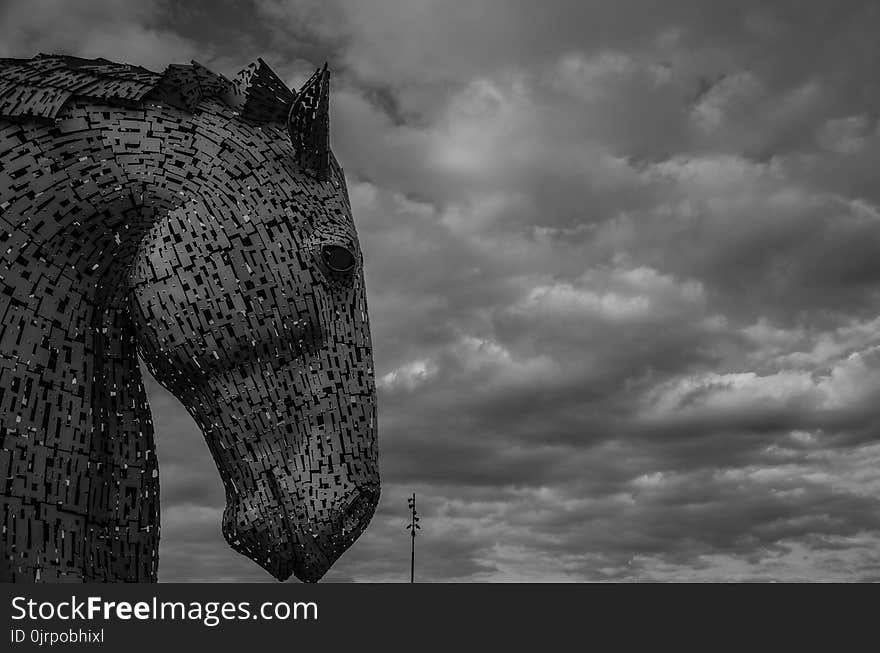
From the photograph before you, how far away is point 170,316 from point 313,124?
1.10 metres

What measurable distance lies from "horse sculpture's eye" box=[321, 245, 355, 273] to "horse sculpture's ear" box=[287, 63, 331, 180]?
1.40 ft

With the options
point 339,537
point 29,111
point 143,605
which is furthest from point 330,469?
point 29,111

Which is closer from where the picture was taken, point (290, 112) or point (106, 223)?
point (106, 223)

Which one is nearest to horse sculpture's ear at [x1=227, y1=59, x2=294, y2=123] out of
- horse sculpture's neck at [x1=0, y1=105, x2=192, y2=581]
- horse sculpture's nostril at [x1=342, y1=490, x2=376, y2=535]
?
horse sculpture's neck at [x1=0, y1=105, x2=192, y2=581]

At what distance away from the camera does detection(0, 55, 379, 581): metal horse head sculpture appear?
375 cm

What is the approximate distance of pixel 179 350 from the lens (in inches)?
154

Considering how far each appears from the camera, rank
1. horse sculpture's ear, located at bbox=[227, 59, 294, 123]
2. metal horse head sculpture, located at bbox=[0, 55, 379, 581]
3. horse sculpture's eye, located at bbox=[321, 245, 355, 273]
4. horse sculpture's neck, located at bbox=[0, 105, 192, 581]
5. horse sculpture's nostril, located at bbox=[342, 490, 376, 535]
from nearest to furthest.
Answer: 1. horse sculpture's neck, located at bbox=[0, 105, 192, 581]
2. metal horse head sculpture, located at bbox=[0, 55, 379, 581]
3. horse sculpture's nostril, located at bbox=[342, 490, 376, 535]
4. horse sculpture's eye, located at bbox=[321, 245, 355, 273]
5. horse sculpture's ear, located at bbox=[227, 59, 294, 123]

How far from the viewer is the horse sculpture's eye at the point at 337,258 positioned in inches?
159

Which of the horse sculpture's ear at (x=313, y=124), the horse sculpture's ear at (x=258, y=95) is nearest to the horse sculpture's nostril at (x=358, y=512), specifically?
the horse sculpture's ear at (x=313, y=124)

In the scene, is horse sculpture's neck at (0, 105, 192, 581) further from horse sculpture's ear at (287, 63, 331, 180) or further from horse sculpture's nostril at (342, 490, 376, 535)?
horse sculpture's nostril at (342, 490, 376, 535)

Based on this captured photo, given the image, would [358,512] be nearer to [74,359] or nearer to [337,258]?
[337,258]

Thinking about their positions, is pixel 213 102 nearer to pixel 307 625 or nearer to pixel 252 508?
pixel 252 508

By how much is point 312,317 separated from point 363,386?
1.29 feet

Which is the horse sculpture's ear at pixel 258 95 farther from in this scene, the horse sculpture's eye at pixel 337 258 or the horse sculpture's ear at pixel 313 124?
the horse sculpture's eye at pixel 337 258
